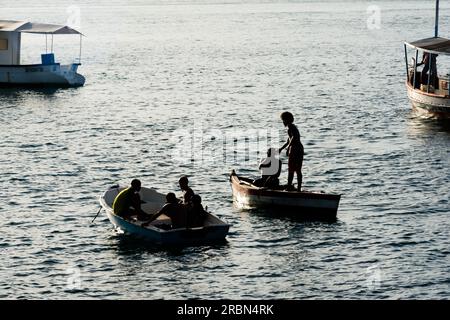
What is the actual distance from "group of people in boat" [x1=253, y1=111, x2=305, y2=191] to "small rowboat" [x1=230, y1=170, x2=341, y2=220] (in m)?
0.47

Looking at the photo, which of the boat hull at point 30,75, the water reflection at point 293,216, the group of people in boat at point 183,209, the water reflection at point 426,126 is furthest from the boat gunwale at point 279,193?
the boat hull at point 30,75

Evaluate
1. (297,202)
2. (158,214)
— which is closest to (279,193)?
(297,202)

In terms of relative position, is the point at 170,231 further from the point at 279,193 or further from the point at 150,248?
the point at 279,193

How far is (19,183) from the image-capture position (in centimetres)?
4512

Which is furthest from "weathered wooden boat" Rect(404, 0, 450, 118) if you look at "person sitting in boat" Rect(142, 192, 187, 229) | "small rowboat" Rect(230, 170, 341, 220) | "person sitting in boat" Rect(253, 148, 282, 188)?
"person sitting in boat" Rect(142, 192, 187, 229)

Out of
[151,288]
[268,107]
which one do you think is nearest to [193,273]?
[151,288]

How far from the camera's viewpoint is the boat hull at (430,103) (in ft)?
190

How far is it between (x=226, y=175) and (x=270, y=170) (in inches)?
335

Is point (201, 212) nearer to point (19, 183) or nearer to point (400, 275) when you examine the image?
point (400, 275)

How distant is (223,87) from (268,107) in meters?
12.7

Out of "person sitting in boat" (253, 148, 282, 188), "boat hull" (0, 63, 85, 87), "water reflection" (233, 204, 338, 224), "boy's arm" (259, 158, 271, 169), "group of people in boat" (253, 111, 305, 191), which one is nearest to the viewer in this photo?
"group of people in boat" (253, 111, 305, 191)

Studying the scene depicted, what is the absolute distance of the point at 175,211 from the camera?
32.8 meters

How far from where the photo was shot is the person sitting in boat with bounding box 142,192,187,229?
3269 cm

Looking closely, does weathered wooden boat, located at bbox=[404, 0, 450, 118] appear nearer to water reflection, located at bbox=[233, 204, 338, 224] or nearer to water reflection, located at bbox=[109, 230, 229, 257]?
water reflection, located at bbox=[233, 204, 338, 224]
